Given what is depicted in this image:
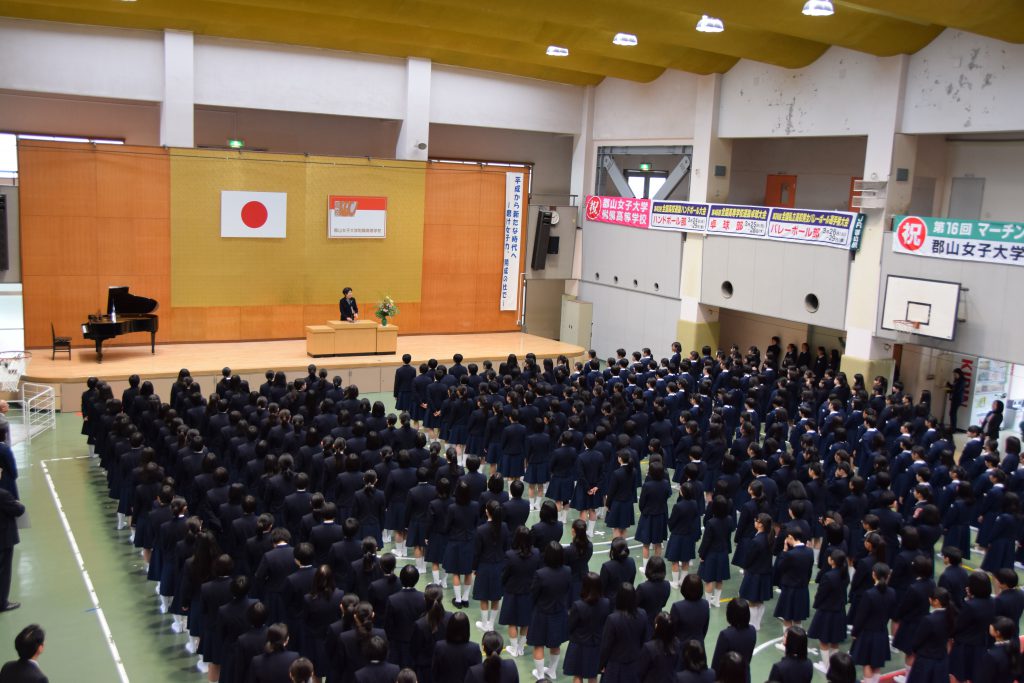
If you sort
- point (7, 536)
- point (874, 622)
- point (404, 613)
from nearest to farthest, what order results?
point (404, 613) < point (874, 622) < point (7, 536)

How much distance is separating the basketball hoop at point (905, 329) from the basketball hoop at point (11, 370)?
54.3 feet

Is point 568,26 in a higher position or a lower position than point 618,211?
higher

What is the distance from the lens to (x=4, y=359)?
55.7 feet

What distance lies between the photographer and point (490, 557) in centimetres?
952

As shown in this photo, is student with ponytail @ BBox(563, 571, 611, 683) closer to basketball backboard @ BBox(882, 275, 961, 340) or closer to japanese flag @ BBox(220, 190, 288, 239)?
basketball backboard @ BBox(882, 275, 961, 340)

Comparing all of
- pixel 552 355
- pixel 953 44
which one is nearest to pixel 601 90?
pixel 552 355

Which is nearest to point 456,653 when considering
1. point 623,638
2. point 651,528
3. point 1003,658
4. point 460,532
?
point 623,638

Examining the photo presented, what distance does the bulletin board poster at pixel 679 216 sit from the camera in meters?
22.0

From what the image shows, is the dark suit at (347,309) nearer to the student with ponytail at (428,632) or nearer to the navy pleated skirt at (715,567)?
the navy pleated skirt at (715,567)

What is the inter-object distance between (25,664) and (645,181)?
22.5 metres

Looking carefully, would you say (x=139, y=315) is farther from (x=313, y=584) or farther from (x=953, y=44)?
(x=953, y=44)

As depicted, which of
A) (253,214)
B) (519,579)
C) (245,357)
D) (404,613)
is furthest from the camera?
(253,214)

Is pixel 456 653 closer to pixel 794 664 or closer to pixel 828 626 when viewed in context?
pixel 794 664

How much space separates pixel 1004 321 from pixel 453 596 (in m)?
11.1
